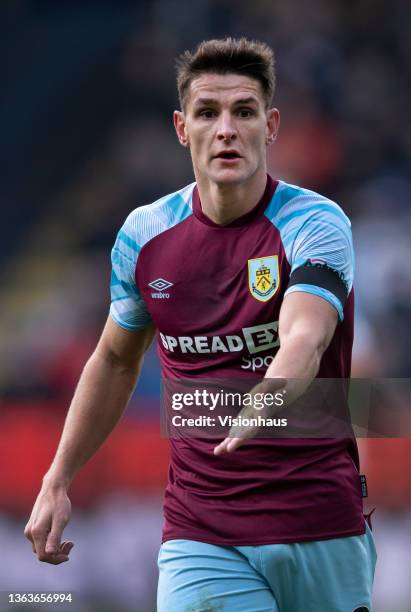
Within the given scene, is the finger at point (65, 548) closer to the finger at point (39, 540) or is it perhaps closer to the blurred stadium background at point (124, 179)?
the finger at point (39, 540)

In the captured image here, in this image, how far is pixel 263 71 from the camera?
11.9 ft

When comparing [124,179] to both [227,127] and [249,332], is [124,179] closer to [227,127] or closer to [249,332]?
[227,127]

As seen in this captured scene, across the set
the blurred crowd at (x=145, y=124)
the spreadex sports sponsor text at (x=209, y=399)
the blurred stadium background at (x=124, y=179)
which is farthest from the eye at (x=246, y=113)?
the blurred crowd at (x=145, y=124)

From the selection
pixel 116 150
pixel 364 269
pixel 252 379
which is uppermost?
pixel 116 150

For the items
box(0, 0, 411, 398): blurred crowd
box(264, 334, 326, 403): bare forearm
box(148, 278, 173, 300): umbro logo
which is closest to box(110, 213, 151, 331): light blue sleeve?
box(148, 278, 173, 300): umbro logo

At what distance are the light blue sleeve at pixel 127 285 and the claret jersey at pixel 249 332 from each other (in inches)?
0.4

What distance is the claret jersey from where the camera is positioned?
3.21 m

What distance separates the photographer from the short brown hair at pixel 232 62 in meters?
3.59

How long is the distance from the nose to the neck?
0.15 metres

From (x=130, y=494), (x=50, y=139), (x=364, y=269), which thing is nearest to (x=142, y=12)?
(x=50, y=139)

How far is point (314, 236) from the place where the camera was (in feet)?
10.7

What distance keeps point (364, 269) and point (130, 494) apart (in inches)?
90.7

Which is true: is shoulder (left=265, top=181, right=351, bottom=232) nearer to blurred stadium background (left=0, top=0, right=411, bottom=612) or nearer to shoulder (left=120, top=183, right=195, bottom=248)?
shoulder (left=120, top=183, right=195, bottom=248)

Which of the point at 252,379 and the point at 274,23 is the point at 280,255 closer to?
the point at 252,379
